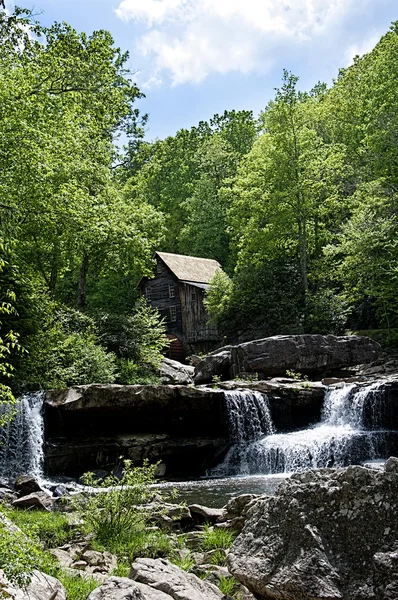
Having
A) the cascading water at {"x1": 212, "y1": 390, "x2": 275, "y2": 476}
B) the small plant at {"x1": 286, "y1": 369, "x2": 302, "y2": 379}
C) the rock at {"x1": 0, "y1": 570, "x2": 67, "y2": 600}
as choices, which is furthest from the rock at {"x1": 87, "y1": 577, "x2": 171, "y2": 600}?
the small plant at {"x1": 286, "y1": 369, "x2": 302, "y2": 379}

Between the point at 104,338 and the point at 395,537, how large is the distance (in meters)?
17.8

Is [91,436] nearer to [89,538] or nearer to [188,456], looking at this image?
[188,456]

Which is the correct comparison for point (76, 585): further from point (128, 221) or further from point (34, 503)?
point (128, 221)

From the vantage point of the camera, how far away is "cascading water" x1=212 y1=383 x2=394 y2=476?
14.1 m

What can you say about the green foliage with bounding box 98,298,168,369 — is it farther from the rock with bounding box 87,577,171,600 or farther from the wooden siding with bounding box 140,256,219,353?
the rock with bounding box 87,577,171,600

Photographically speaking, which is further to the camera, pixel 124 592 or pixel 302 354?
pixel 302 354

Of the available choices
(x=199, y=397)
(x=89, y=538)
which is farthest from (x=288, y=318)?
(x=89, y=538)

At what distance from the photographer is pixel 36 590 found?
3.72 metres

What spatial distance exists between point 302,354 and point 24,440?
11.5 meters

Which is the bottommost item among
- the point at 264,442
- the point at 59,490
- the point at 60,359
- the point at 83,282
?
the point at 264,442

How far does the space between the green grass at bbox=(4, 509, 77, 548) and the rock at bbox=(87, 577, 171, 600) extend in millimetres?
2402

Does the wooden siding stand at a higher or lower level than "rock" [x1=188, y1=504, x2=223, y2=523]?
higher

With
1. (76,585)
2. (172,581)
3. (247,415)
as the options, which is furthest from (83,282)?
(172,581)

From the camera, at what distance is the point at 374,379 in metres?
17.6
